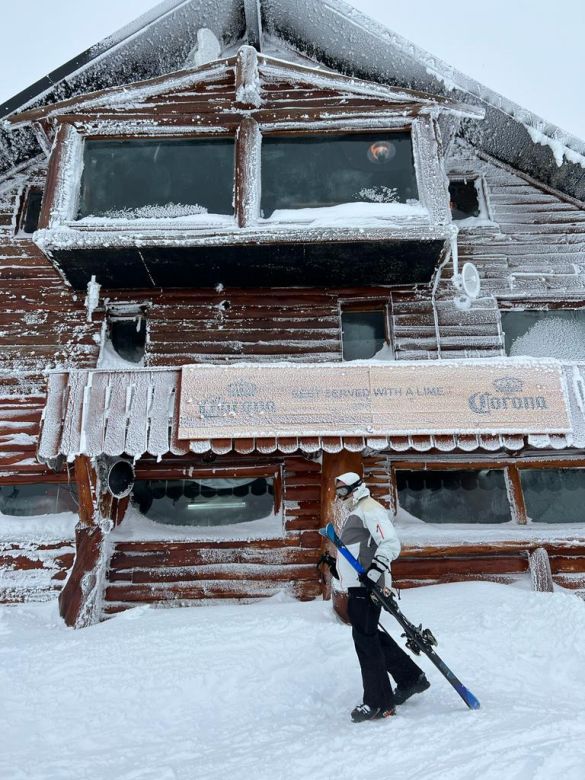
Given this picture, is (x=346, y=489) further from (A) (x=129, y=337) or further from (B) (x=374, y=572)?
(A) (x=129, y=337)

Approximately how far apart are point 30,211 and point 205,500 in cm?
648

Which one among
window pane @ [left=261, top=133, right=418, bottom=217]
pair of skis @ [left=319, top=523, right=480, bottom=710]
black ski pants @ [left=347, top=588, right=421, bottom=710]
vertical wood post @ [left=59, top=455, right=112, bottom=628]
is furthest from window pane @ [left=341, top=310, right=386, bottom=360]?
black ski pants @ [left=347, top=588, right=421, bottom=710]

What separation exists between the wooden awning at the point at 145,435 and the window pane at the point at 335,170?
12.6 feet

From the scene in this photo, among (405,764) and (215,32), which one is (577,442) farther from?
(215,32)

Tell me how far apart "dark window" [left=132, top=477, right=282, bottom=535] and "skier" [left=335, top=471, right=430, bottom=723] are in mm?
3987

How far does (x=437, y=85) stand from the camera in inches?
435

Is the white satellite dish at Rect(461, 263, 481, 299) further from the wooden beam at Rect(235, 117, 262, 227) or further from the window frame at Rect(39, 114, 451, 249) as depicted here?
the wooden beam at Rect(235, 117, 262, 227)

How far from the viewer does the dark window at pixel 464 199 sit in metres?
11.3

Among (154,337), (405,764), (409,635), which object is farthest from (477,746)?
(154,337)

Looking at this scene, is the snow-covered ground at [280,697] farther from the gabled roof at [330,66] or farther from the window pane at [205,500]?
the gabled roof at [330,66]

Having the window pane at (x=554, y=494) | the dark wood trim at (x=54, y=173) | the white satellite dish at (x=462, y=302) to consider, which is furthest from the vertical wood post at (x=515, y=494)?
the dark wood trim at (x=54, y=173)

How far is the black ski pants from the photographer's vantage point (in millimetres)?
4414

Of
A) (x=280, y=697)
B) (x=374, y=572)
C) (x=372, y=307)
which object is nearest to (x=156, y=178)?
(x=372, y=307)

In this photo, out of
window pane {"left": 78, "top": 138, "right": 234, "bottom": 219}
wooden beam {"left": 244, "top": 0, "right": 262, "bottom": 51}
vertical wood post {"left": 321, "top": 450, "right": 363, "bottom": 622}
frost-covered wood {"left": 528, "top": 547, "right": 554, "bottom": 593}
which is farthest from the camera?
wooden beam {"left": 244, "top": 0, "right": 262, "bottom": 51}
